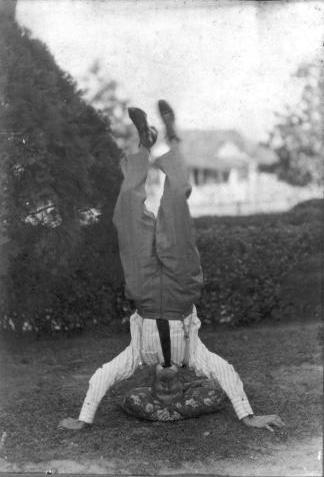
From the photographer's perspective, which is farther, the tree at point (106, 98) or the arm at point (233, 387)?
the tree at point (106, 98)

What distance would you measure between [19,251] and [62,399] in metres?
1.11

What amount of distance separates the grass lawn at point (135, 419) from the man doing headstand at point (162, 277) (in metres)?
0.18

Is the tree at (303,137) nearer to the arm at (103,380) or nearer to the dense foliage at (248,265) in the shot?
the dense foliage at (248,265)

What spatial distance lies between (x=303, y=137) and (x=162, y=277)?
7631 millimetres

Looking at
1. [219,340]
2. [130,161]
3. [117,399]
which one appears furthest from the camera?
[219,340]

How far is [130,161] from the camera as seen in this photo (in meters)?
4.04

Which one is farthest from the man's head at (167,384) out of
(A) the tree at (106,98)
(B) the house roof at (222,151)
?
(B) the house roof at (222,151)

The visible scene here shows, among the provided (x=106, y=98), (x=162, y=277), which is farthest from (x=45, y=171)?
(x=106, y=98)

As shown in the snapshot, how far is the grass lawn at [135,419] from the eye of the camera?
12.7 ft

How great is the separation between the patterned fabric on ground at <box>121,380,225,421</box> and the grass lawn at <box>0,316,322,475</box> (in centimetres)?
5

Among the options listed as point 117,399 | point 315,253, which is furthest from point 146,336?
point 315,253

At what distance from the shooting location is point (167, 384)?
423 centimetres

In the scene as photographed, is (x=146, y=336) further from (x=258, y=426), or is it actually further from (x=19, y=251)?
(x=19, y=251)

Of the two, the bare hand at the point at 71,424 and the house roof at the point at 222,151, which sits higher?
the house roof at the point at 222,151
